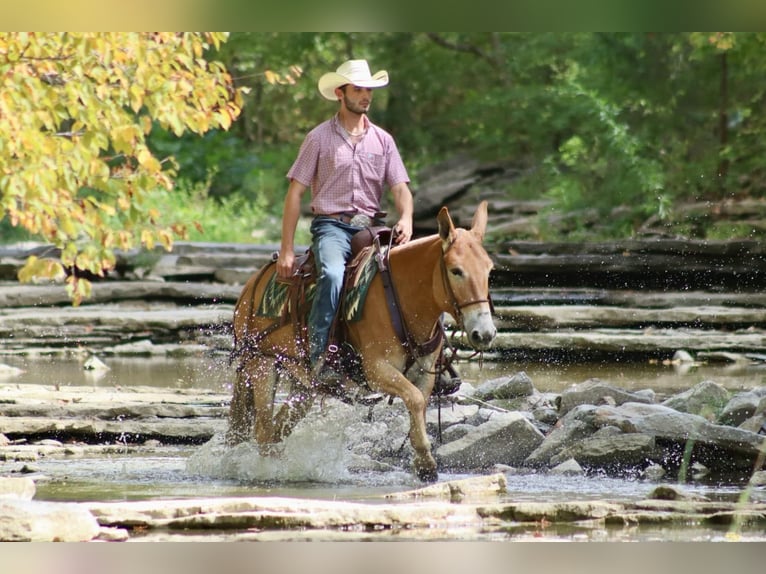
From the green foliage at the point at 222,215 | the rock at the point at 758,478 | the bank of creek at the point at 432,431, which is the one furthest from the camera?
the green foliage at the point at 222,215

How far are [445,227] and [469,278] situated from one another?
0.27m

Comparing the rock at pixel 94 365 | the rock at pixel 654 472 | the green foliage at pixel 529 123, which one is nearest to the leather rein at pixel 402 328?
the rock at pixel 654 472

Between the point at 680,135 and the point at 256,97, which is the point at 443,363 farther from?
the point at 256,97

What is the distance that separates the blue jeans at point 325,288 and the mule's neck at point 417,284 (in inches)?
11.2

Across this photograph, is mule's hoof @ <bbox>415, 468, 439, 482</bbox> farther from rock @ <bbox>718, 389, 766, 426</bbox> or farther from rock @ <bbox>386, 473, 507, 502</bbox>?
rock @ <bbox>718, 389, 766, 426</bbox>

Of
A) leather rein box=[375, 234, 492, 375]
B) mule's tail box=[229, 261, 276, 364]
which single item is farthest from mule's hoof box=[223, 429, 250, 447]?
leather rein box=[375, 234, 492, 375]

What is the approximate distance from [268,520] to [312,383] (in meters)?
1.58

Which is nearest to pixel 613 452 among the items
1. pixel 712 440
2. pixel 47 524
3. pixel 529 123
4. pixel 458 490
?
pixel 712 440

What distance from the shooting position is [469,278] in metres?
6.84

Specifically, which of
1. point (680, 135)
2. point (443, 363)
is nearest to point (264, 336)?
point (443, 363)

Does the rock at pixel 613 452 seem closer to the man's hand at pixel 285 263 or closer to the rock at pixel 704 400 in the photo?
the rock at pixel 704 400

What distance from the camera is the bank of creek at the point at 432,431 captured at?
6.17 meters

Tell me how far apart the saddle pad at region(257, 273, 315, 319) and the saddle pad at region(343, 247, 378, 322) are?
34cm
